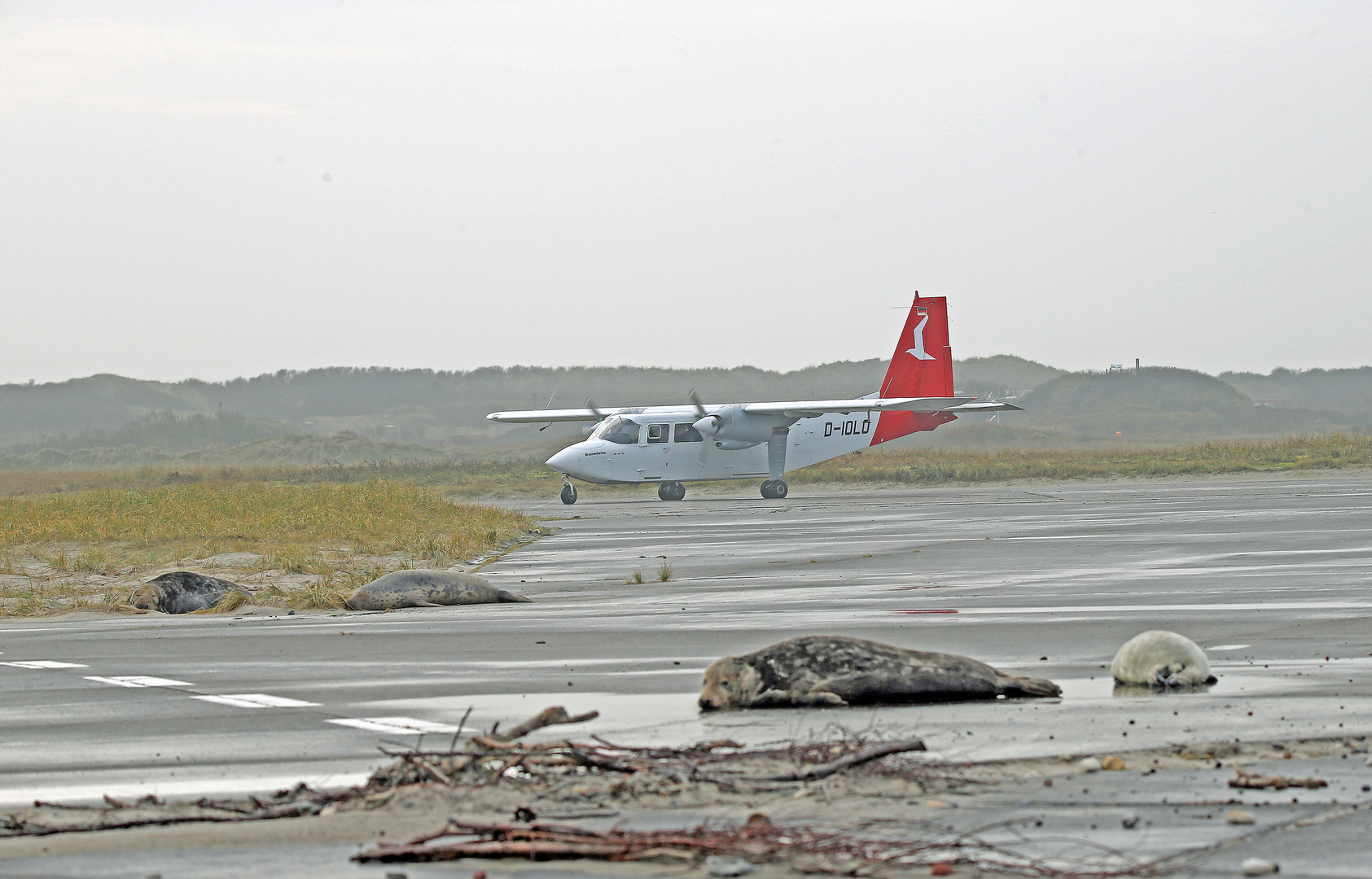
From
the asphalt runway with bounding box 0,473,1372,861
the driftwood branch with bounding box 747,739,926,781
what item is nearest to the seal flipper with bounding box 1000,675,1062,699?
the asphalt runway with bounding box 0,473,1372,861

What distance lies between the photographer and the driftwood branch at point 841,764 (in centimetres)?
653

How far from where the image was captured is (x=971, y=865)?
16.9 feet

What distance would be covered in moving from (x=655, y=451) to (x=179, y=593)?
28.4 meters

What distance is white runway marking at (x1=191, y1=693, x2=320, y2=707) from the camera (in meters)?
9.70

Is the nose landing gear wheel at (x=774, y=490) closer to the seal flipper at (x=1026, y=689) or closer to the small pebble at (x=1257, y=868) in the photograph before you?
the seal flipper at (x=1026, y=689)

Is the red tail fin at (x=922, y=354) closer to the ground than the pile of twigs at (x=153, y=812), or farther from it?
farther from it

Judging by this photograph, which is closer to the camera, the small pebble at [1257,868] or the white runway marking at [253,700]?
the small pebble at [1257,868]

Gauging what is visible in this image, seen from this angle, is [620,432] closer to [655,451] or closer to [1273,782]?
[655,451]

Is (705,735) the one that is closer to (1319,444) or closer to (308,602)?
(308,602)

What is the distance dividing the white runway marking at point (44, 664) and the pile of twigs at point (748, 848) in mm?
7616

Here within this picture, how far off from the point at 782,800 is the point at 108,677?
690cm

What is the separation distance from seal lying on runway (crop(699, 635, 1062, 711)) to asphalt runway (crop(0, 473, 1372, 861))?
194 millimetres

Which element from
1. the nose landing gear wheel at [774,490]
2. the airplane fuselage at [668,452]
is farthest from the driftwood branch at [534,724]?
the nose landing gear wheel at [774,490]

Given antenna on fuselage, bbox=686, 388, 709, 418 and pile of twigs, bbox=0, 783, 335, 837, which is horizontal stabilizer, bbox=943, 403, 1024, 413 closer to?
antenna on fuselage, bbox=686, 388, 709, 418
